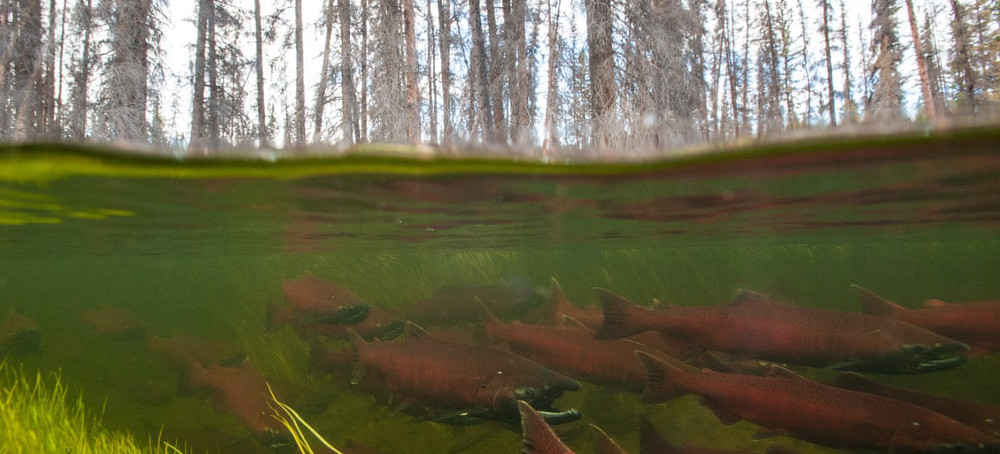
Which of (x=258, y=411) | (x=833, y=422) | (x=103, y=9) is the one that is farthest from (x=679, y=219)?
(x=103, y=9)

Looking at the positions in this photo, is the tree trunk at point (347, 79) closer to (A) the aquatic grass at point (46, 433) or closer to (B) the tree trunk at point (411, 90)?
(B) the tree trunk at point (411, 90)

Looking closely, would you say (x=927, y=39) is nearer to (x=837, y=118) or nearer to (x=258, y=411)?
(x=837, y=118)

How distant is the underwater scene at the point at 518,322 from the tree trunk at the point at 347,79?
307cm

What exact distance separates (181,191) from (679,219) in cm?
784

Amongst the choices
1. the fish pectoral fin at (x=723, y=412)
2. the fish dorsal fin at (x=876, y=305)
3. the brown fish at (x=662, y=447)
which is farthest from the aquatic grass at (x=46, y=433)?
the fish dorsal fin at (x=876, y=305)

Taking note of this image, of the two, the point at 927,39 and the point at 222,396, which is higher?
the point at 927,39

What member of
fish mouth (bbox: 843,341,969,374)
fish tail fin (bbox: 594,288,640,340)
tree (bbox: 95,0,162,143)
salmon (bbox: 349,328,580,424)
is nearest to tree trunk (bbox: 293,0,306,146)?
tree (bbox: 95,0,162,143)

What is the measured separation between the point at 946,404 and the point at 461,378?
4.71 meters

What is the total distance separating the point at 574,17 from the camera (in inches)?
483

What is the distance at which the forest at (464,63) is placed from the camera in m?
9.31

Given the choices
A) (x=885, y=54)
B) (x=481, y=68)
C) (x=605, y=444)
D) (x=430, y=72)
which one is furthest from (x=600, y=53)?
(x=605, y=444)

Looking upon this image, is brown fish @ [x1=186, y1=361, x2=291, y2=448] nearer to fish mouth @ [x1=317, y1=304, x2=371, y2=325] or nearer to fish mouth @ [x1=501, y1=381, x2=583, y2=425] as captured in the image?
fish mouth @ [x1=317, y1=304, x2=371, y2=325]

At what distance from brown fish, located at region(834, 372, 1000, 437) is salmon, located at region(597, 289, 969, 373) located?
28 cm

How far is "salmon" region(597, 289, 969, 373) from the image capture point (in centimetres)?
543
